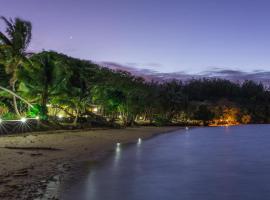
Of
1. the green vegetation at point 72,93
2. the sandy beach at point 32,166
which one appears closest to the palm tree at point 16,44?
the green vegetation at point 72,93

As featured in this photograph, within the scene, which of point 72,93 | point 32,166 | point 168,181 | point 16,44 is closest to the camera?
point 168,181

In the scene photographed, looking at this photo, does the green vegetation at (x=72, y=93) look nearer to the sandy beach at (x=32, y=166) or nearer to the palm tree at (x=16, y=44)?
the palm tree at (x=16, y=44)

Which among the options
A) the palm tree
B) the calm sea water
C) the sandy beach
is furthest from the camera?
the palm tree

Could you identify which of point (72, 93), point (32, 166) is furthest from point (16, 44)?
point (32, 166)

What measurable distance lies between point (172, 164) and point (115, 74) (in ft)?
171

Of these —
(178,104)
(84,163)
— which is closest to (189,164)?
(84,163)

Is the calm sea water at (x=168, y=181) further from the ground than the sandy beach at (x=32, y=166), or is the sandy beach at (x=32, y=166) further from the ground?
the sandy beach at (x=32, y=166)

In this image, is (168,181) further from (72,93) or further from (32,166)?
(72,93)

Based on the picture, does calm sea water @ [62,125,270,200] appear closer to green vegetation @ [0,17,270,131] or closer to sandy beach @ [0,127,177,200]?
sandy beach @ [0,127,177,200]

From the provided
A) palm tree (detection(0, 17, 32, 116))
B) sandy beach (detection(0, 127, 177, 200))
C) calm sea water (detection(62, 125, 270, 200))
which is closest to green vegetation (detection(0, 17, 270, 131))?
palm tree (detection(0, 17, 32, 116))

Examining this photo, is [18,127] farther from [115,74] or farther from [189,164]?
[115,74]

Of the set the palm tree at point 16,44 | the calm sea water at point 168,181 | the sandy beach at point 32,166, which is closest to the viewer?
the sandy beach at point 32,166

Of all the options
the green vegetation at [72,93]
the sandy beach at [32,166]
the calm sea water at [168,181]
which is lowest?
the calm sea water at [168,181]

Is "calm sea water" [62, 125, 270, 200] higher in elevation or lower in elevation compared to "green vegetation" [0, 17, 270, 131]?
lower
